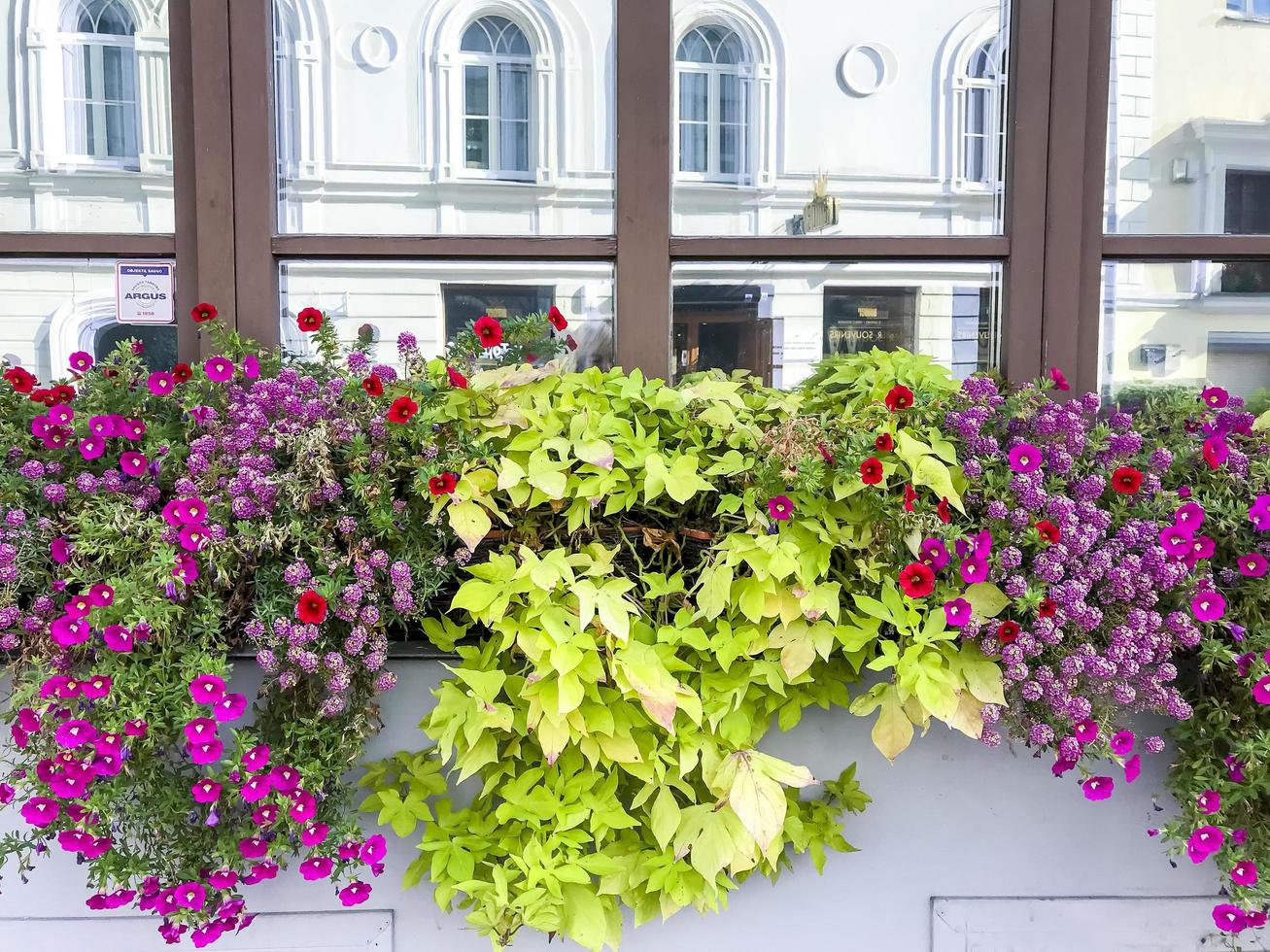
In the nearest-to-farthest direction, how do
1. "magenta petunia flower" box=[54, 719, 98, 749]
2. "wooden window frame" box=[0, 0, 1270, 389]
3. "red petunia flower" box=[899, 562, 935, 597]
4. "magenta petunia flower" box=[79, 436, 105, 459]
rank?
"magenta petunia flower" box=[54, 719, 98, 749] → "red petunia flower" box=[899, 562, 935, 597] → "magenta petunia flower" box=[79, 436, 105, 459] → "wooden window frame" box=[0, 0, 1270, 389]

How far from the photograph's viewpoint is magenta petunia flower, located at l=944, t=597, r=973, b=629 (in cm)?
122

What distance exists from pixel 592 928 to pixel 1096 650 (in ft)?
3.14

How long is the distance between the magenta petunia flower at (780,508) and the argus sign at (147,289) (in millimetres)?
1370

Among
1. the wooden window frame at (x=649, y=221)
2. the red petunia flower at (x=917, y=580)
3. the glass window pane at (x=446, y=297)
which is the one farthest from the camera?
the glass window pane at (x=446, y=297)

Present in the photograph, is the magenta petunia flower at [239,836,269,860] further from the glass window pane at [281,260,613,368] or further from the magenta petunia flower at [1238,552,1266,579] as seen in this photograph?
the magenta petunia flower at [1238,552,1266,579]

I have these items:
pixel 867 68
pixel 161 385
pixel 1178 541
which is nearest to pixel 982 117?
pixel 867 68

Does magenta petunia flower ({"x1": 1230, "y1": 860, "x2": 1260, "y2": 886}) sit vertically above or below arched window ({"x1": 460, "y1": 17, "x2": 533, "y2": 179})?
below

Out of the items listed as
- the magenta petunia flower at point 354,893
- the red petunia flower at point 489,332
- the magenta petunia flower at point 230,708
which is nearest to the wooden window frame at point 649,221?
the red petunia flower at point 489,332

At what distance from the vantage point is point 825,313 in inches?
70.1

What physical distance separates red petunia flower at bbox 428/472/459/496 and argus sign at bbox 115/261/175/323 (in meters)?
0.91

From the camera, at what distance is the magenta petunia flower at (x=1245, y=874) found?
1.34 metres

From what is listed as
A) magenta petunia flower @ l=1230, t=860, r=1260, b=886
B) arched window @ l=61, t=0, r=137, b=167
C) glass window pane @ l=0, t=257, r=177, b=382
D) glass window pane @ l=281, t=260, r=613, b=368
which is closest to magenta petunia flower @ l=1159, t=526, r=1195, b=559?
magenta petunia flower @ l=1230, t=860, r=1260, b=886

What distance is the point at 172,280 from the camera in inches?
66.4

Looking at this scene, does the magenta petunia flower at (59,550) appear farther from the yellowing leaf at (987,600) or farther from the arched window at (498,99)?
the yellowing leaf at (987,600)
